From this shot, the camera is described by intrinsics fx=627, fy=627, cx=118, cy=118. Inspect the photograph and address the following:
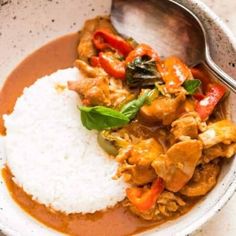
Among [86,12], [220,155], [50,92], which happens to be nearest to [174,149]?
[220,155]

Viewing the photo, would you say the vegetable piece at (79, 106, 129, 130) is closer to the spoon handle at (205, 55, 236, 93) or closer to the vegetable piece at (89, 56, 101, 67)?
the vegetable piece at (89, 56, 101, 67)

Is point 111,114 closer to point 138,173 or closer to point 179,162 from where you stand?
point 138,173

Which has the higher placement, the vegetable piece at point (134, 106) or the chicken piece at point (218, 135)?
the vegetable piece at point (134, 106)

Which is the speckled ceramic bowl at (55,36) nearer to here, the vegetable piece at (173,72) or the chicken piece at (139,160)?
the vegetable piece at (173,72)

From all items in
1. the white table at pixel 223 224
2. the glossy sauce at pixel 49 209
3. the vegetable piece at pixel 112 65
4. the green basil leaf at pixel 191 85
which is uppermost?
the vegetable piece at pixel 112 65

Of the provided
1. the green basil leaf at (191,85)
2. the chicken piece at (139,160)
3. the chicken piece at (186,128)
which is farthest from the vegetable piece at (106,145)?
the green basil leaf at (191,85)

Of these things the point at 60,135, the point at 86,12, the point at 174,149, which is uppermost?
the point at 86,12

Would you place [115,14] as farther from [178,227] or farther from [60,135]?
[178,227]
